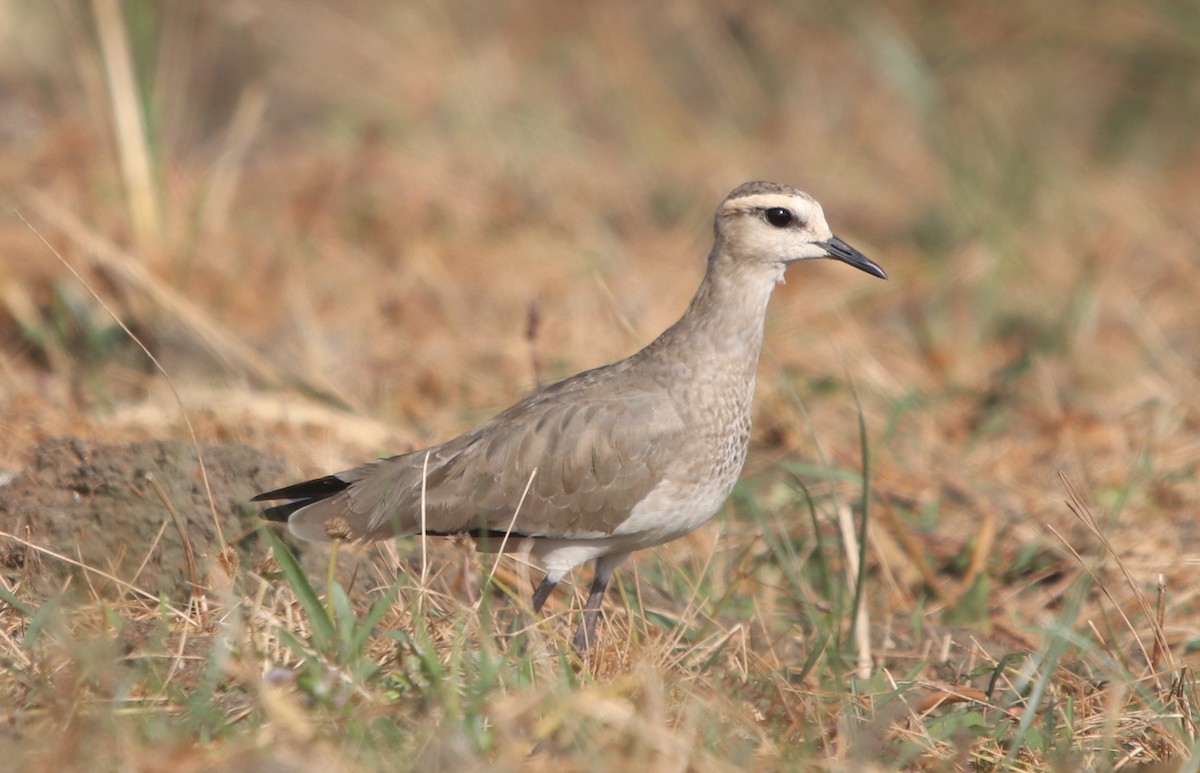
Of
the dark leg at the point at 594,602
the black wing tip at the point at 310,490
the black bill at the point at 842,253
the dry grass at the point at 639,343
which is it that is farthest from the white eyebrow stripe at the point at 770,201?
the black wing tip at the point at 310,490

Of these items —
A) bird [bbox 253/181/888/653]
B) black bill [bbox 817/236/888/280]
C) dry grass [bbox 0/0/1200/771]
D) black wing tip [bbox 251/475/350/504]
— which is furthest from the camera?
black bill [bbox 817/236/888/280]

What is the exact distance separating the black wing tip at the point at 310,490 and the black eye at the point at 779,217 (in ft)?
5.41

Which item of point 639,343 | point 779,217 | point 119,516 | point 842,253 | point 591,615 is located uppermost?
point 779,217

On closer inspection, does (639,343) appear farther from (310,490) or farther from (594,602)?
(310,490)

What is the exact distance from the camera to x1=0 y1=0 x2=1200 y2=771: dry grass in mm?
3625

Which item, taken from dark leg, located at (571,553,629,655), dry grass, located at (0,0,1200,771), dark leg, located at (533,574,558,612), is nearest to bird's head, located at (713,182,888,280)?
dry grass, located at (0,0,1200,771)

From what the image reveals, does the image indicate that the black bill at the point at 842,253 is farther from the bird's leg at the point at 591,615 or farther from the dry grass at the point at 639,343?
the bird's leg at the point at 591,615

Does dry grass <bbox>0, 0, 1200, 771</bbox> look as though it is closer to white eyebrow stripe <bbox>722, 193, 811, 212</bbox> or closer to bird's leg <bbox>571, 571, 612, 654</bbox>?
bird's leg <bbox>571, 571, 612, 654</bbox>

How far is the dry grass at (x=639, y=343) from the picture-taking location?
362 cm

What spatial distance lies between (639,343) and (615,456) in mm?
1076

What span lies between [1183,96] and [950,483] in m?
6.36

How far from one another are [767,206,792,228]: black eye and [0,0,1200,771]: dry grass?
0.77 meters

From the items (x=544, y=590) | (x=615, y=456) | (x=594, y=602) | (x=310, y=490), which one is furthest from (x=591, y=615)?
(x=310, y=490)

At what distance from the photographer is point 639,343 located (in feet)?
18.4
